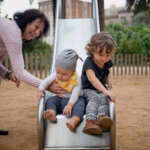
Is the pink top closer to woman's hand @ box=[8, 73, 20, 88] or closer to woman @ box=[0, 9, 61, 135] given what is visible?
woman @ box=[0, 9, 61, 135]

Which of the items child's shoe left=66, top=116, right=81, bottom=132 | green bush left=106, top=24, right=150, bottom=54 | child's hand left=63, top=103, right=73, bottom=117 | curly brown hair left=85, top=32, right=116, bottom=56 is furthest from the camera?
green bush left=106, top=24, right=150, bottom=54

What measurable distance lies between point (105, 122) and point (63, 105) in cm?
53

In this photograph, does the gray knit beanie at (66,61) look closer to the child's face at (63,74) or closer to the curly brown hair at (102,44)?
the child's face at (63,74)

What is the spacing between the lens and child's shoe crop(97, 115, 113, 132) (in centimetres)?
255

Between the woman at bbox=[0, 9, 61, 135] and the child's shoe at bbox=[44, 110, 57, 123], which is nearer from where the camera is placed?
the child's shoe at bbox=[44, 110, 57, 123]

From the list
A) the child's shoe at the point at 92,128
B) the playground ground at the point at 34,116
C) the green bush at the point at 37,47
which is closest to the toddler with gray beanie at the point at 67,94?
the child's shoe at the point at 92,128

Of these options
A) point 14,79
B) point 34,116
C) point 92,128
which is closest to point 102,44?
point 92,128

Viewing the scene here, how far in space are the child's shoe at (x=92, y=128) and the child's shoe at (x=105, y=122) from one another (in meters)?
0.04

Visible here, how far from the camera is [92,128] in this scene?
257cm

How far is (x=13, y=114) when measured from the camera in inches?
214

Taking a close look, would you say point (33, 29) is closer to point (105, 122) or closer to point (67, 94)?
point (67, 94)

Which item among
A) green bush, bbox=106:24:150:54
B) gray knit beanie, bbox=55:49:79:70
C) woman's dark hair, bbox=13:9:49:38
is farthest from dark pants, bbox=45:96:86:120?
green bush, bbox=106:24:150:54

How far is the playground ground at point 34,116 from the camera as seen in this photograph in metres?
3.81

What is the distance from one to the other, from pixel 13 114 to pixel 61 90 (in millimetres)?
2714
